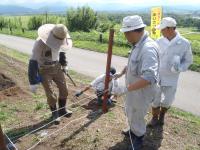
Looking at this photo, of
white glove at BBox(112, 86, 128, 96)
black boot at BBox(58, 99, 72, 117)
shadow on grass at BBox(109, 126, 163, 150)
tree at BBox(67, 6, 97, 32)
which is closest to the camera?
white glove at BBox(112, 86, 128, 96)

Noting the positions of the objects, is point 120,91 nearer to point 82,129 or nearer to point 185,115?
point 82,129

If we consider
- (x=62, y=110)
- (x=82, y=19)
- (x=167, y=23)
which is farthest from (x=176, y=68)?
(x=82, y=19)

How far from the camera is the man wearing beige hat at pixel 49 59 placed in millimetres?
5875

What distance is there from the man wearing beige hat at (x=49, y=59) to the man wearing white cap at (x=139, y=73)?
5.57ft

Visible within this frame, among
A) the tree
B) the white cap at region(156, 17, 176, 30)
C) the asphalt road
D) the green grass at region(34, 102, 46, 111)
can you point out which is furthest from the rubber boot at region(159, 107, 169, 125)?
the tree

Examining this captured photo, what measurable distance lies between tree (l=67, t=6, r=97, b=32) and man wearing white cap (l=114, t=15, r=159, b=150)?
33078 mm

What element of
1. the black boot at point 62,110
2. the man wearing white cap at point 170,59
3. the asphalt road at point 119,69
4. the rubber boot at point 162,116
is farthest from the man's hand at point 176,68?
the asphalt road at point 119,69

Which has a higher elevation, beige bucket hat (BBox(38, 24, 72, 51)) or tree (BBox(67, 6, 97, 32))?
beige bucket hat (BBox(38, 24, 72, 51))

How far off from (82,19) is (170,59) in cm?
3245

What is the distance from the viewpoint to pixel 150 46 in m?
4.43

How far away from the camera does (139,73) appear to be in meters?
4.64

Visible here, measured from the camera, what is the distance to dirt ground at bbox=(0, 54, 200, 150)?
5484 millimetres

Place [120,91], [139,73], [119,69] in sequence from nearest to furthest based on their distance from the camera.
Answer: [139,73] < [120,91] < [119,69]

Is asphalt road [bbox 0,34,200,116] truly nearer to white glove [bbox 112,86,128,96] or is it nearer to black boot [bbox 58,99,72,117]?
white glove [bbox 112,86,128,96]
